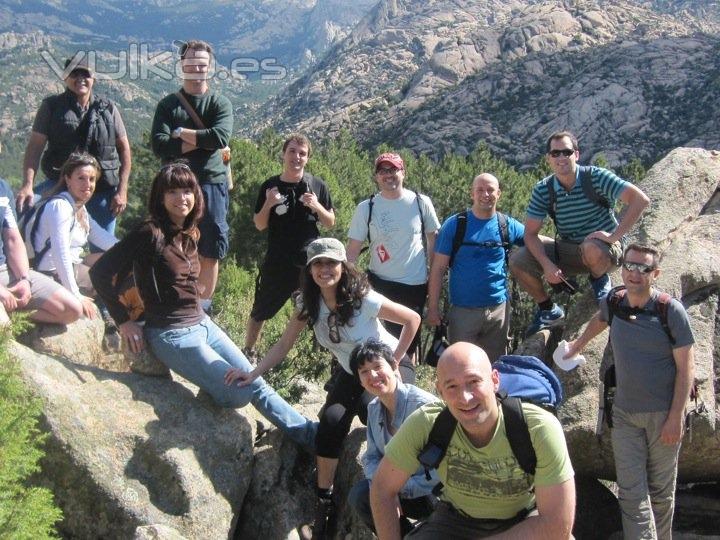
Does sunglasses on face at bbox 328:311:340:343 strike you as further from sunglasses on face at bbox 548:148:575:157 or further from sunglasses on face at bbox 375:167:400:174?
sunglasses on face at bbox 548:148:575:157

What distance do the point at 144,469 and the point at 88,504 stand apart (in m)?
0.45

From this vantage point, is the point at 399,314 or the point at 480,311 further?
the point at 480,311

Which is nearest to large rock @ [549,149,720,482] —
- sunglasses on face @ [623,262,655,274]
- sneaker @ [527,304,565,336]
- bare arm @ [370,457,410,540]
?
sneaker @ [527,304,565,336]

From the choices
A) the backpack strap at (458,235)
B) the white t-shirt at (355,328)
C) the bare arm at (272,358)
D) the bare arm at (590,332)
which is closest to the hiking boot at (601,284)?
the bare arm at (590,332)

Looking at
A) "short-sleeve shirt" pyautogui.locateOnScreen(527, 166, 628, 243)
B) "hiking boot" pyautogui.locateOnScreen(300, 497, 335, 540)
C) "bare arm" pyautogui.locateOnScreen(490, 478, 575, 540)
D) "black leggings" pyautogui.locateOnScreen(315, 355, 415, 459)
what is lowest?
"hiking boot" pyautogui.locateOnScreen(300, 497, 335, 540)

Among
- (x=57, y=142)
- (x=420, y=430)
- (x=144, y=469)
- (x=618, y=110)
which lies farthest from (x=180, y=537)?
(x=618, y=110)

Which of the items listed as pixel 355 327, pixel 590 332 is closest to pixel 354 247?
pixel 355 327

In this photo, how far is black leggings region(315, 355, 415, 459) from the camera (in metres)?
5.48

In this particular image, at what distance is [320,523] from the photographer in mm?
5449

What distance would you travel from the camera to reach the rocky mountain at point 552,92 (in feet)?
243

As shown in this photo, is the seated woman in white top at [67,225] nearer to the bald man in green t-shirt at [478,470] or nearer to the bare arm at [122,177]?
the bare arm at [122,177]

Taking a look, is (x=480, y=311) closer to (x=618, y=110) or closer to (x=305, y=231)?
(x=305, y=231)

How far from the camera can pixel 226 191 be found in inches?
285

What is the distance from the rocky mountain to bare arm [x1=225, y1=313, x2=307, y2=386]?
217ft
